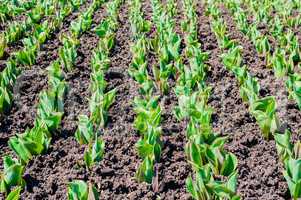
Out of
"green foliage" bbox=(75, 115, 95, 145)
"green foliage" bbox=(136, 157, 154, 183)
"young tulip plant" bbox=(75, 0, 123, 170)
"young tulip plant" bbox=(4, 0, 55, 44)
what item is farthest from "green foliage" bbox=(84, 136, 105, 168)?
"young tulip plant" bbox=(4, 0, 55, 44)

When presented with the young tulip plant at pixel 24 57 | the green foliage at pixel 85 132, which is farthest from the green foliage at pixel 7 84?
the green foliage at pixel 85 132

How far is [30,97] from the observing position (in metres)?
4.60

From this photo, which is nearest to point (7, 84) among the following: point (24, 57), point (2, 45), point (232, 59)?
point (24, 57)

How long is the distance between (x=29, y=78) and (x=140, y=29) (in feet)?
6.49

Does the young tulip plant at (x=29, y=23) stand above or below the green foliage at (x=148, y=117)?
above

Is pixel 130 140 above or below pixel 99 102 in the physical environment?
below

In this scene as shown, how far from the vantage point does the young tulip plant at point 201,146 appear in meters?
2.84

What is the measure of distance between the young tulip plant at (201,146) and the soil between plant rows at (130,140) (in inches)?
5.2

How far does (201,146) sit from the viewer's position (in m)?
3.23

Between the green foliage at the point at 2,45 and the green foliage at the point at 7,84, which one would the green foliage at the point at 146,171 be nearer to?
the green foliage at the point at 7,84

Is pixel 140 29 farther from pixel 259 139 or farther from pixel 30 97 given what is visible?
pixel 259 139

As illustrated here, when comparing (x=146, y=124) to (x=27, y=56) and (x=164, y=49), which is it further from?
(x=27, y=56)

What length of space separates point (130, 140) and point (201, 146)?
0.69 meters

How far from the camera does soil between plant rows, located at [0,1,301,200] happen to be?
10.4 feet
